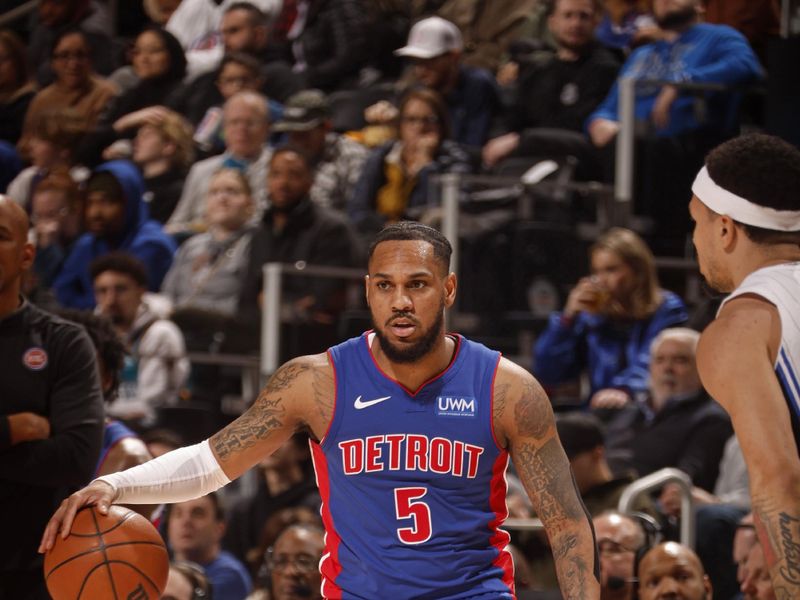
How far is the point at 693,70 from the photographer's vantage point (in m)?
8.98

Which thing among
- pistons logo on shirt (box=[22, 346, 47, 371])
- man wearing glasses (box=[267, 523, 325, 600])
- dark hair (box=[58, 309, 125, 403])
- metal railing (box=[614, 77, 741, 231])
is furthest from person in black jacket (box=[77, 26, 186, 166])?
pistons logo on shirt (box=[22, 346, 47, 371])

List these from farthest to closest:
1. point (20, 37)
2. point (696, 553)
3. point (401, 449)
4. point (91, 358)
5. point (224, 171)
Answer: point (20, 37), point (224, 171), point (696, 553), point (91, 358), point (401, 449)

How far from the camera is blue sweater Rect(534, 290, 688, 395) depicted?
8.16 metres

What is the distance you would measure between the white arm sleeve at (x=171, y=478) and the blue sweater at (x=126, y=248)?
5715 millimetres

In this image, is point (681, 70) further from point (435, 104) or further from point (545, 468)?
point (545, 468)

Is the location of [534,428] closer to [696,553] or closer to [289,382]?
[289,382]

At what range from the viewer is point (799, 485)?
11.2 ft

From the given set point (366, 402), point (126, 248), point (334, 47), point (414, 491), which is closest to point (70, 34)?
point (334, 47)

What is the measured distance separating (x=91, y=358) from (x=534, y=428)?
62.6 inches

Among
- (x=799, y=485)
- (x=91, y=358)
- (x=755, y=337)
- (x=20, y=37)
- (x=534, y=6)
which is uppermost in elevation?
(x=755, y=337)

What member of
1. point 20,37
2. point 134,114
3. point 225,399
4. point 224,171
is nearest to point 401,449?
point 225,399

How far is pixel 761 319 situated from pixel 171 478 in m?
1.77

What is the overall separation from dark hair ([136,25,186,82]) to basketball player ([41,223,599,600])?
28.5 ft

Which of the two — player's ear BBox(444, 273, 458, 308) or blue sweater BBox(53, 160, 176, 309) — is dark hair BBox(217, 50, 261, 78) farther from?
player's ear BBox(444, 273, 458, 308)
